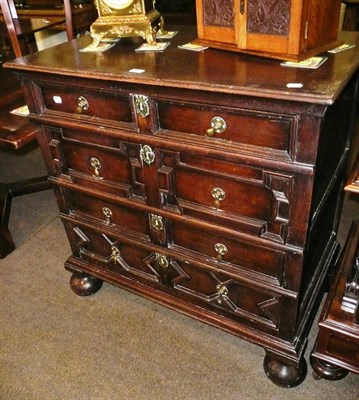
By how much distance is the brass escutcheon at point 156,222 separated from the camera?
1.41 metres

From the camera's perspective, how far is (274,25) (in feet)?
3.61

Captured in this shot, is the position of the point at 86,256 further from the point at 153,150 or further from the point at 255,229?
the point at 255,229

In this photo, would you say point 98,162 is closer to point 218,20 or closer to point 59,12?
point 218,20

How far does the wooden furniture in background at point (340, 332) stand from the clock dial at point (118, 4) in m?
1.12

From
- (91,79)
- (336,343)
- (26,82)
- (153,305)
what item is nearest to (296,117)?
(91,79)

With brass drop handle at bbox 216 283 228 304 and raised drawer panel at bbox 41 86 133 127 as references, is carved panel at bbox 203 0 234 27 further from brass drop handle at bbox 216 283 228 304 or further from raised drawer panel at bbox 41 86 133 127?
brass drop handle at bbox 216 283 228 304

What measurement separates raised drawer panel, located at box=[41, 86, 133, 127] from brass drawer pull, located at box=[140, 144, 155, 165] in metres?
0.08

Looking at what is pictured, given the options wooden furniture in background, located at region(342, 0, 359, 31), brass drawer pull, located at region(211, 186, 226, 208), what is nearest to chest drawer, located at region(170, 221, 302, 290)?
brass drawer pull, located at region(211, 186, 226, 208)

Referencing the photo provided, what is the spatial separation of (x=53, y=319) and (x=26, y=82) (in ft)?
3.28

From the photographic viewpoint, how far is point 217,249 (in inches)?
52.8

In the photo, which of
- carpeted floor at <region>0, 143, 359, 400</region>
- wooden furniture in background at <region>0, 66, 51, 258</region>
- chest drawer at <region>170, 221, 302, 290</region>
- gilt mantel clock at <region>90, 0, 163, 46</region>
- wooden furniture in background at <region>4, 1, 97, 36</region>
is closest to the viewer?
chest drawer at <region>170, 221, 302, 290</region>

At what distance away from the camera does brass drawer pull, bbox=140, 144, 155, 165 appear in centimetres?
126

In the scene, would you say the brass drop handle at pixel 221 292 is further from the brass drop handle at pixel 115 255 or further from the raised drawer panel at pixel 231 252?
the brass drop handle at pixel 115 255

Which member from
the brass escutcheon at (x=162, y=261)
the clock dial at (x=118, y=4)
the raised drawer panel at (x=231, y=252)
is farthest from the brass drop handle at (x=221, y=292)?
the clock dial at (x=118, y=4)
